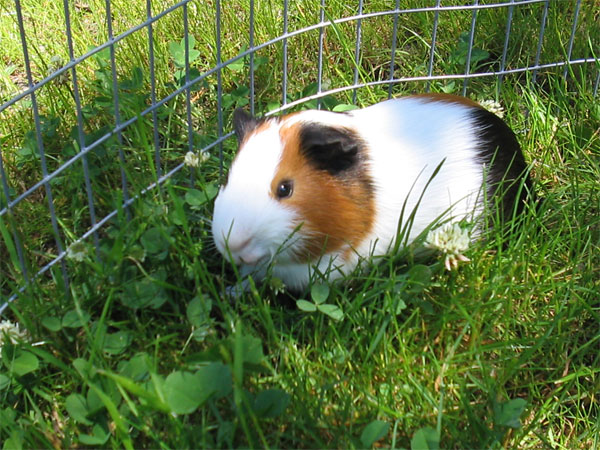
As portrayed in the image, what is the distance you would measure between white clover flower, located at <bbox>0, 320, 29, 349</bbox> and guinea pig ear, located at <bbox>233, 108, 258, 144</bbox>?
792 mm

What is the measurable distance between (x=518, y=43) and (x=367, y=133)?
4.13 feet

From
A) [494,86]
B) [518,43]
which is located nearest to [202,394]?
[494,86]

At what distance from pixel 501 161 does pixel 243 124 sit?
83 centimetres

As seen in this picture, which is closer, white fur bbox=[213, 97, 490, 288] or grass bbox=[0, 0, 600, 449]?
grass bbox=[0, 0, 600, 449]

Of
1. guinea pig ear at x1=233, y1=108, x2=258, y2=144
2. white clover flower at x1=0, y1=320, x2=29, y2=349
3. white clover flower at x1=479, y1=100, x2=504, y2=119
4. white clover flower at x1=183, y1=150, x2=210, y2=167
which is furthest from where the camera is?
white clover flower at x1=479, y1=100, x2=504, y2=119

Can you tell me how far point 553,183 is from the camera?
2758mm

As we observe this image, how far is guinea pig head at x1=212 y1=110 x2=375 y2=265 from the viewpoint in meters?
1.98

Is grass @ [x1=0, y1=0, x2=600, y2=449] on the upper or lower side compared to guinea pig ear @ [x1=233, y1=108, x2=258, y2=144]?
lower

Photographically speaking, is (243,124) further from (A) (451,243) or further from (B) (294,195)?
(A) (451,243)

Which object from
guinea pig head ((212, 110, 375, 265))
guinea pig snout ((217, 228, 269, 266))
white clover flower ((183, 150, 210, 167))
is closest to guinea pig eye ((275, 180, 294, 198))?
guinea pig head ((212, 110, 375, 265))

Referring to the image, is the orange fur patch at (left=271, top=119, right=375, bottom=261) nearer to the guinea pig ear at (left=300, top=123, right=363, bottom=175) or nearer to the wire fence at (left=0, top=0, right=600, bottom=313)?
the guinea pig ear at (left=300, top=123, right=363, bottom=175)

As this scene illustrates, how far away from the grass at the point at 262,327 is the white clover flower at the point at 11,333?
0.08 ft

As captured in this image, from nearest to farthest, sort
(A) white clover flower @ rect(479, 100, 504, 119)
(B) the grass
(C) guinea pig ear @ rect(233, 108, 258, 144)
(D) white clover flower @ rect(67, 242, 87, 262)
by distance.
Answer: (B) the grass, (D) white clover flower @ rect(67, 242, 87, 262), (C) guinea pig ear @ rect(233, 108, 258, 144), (A) white clover flower @ rect(479, 100, 504, 119)

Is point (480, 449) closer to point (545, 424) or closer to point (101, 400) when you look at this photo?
point (545, 424)
